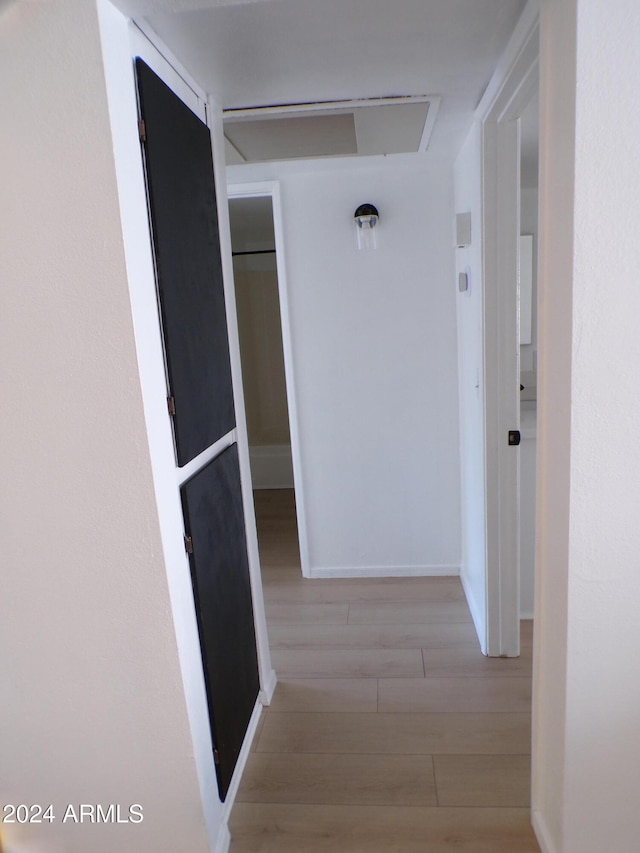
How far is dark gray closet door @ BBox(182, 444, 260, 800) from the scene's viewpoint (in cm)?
156

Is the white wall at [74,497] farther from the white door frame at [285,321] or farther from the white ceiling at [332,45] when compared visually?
the white door frame at [285,321]

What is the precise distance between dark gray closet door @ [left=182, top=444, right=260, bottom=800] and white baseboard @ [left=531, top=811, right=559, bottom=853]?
893 millimetres

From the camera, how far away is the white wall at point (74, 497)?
1178 millimetres

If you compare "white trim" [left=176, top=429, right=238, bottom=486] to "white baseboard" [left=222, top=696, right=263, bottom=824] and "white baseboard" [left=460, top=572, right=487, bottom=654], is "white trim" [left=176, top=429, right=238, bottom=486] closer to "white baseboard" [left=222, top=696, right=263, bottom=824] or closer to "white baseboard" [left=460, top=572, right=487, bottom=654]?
"white baseboard" [left=222, top=696, right=263, bottom=824]

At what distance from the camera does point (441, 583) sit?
304cm

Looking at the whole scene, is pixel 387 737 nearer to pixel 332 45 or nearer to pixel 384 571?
pixel 384 571

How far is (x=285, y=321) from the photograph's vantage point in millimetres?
2955

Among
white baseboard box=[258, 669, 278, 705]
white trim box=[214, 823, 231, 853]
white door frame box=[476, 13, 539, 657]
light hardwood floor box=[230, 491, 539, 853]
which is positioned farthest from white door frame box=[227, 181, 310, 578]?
white trim box=[214, 823, 231, 853]

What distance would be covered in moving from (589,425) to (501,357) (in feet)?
3.34

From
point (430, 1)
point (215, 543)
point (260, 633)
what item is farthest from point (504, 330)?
point (260, 633)

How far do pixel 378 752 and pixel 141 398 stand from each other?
146 centimetres

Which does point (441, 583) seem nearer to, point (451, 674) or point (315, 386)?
point (451, 674)

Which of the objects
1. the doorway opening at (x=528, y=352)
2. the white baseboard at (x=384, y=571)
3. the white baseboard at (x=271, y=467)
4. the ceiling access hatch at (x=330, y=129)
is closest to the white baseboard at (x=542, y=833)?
the doorway opening at (x=528, y=352)

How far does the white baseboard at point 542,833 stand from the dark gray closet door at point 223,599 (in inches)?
35.2
